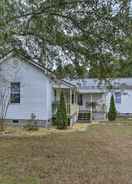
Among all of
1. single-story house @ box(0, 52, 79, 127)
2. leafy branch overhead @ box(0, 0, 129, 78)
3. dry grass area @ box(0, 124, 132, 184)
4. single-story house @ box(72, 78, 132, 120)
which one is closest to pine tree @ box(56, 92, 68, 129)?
single-story house @ box(0, 52, 79, 127)

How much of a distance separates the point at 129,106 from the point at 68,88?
12245 millimetres

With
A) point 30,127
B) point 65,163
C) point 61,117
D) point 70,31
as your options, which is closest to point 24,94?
point 30,127

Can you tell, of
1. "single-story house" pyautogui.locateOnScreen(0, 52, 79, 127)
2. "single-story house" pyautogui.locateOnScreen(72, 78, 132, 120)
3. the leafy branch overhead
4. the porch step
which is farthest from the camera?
"single-story house" pyautogui.locateOnScreen(72, 78, 132, 120)

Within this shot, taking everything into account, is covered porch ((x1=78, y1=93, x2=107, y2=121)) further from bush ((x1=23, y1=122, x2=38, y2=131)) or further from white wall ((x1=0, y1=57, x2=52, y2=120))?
bush ((x1=23, y1=122, x2=38, y2=131))

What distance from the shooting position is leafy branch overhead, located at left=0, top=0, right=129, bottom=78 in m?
9.98

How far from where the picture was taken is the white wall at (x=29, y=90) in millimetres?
23281

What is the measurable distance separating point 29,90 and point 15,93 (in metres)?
1.03

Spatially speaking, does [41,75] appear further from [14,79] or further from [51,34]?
[51,34]

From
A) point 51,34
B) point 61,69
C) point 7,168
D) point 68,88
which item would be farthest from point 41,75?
point 7,168

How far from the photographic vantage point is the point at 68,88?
26.9 meters

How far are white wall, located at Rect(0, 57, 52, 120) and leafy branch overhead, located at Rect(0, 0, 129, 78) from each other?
9871 millimetres

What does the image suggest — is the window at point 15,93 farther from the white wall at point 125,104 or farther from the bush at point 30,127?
the white wall at point 125,104

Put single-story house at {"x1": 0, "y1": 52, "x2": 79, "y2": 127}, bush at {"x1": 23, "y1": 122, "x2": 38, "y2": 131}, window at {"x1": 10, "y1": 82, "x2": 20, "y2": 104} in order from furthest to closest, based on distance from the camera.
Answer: window at {"x1": 10, "y1": 82, "x2": 20, "y2": 104} < single-story house at {"x1": 0, "y1": 52, "x2": 79, "y2": 127} < bush at {"x1": 23, "y1": 122, "x2": 38, "y2": 131}

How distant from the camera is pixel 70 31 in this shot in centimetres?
1170
